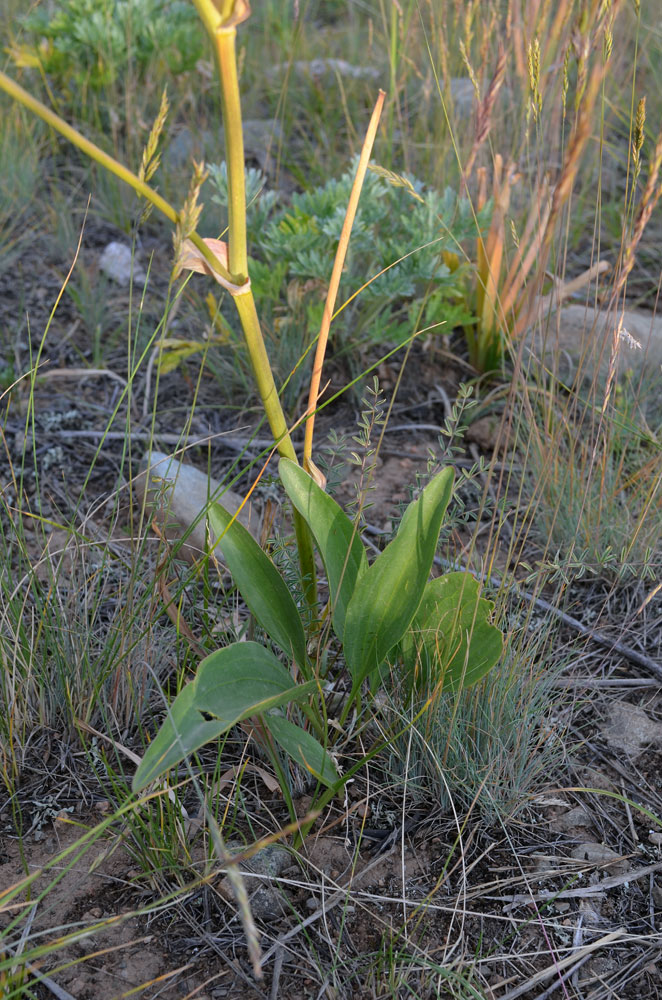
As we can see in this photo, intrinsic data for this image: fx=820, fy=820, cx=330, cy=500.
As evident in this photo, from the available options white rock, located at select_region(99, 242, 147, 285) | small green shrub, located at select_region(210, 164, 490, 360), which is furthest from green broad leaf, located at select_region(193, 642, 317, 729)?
white rock, located at select_region(99, 242, 147, 285)

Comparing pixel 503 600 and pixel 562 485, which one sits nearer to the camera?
pixel 503 600

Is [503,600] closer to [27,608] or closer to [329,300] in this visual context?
[329,300]

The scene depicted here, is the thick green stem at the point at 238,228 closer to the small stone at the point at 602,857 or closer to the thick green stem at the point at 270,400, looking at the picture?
the thick green stem at the point at 270,400

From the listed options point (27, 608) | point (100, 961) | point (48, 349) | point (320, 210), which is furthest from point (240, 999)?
point (48, 349)

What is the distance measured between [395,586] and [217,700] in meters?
0.30

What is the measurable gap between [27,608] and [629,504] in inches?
46.7

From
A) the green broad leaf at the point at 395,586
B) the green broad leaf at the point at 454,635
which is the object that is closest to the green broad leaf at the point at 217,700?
the green broad leaf at the point at 395,586

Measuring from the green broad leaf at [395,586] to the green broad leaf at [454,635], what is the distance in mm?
63

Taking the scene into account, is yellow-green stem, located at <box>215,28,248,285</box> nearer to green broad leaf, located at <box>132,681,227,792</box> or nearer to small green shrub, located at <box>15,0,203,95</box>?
green broad leaf, located at <box>132,681,227,792</box>

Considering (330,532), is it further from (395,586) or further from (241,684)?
(241,684)

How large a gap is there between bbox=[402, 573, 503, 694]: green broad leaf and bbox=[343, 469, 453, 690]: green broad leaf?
0.21ft

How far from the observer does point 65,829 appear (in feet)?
4.04

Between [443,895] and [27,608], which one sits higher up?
[27,608]

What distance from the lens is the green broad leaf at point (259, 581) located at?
3.83ft
